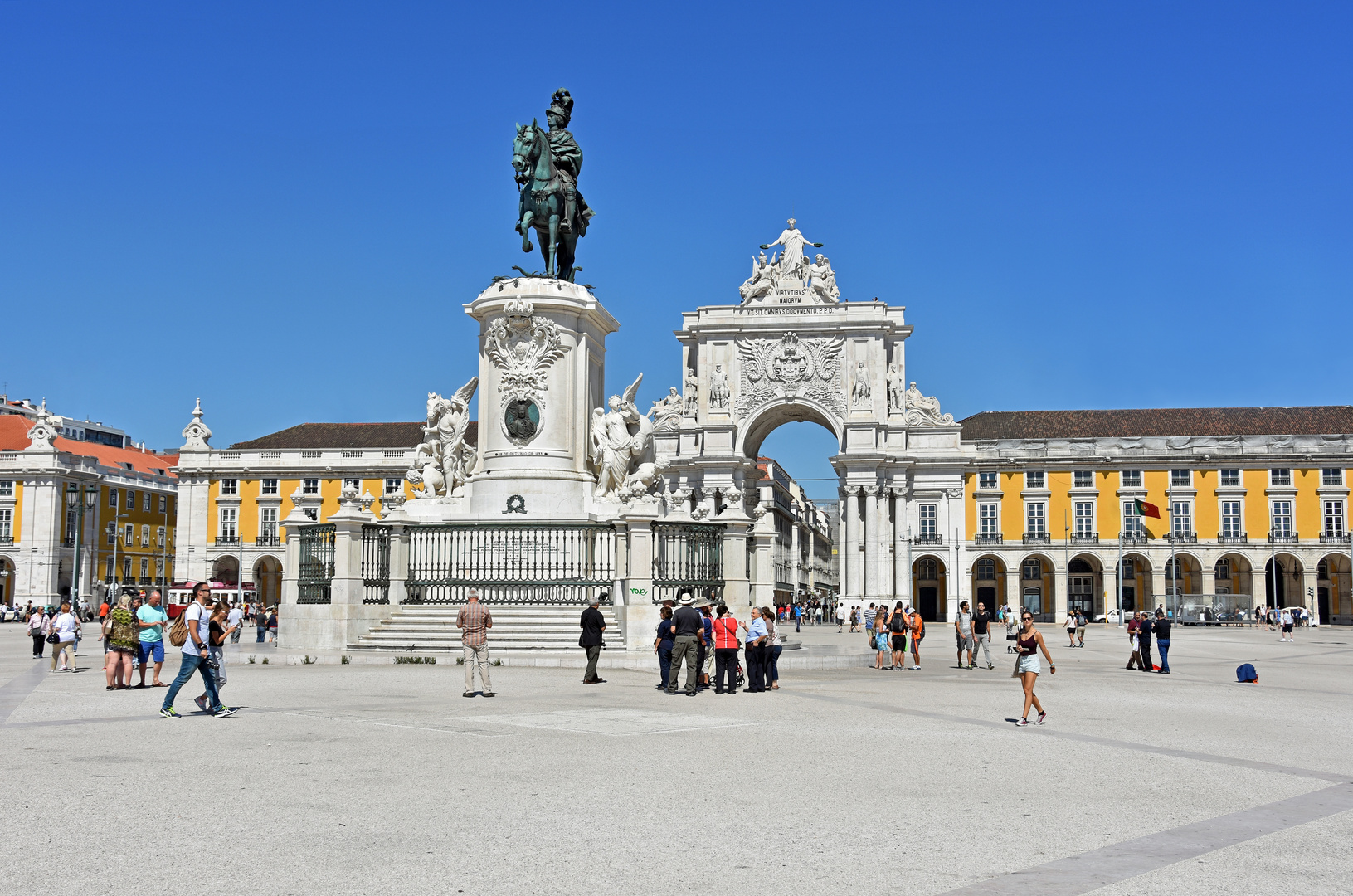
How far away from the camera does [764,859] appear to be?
658cm

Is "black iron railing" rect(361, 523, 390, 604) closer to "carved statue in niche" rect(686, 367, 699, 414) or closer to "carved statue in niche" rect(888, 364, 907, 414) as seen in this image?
"carved statue in niche" rect(686, 367, 699, 414)

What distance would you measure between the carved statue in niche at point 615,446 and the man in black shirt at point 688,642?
6288mm

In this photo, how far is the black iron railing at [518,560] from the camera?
69.7 feet

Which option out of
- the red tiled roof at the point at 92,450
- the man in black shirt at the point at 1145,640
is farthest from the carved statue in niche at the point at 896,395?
the man in black shirt at the point at 1145,640

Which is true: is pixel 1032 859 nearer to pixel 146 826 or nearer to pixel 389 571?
pixel 146 826

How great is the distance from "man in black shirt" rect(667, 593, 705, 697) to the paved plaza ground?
2.29 feet

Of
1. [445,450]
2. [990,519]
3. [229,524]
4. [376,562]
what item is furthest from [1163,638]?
[229,524]

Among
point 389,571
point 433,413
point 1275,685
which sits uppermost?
point 433,413

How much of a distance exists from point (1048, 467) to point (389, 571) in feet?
211

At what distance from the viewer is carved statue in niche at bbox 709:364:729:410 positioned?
3100 inches

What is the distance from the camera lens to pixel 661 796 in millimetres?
8312

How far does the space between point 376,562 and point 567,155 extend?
762 centimetres

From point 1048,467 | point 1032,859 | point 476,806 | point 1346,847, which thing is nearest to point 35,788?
point 476,806

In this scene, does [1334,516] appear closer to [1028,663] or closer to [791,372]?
[791,372]
